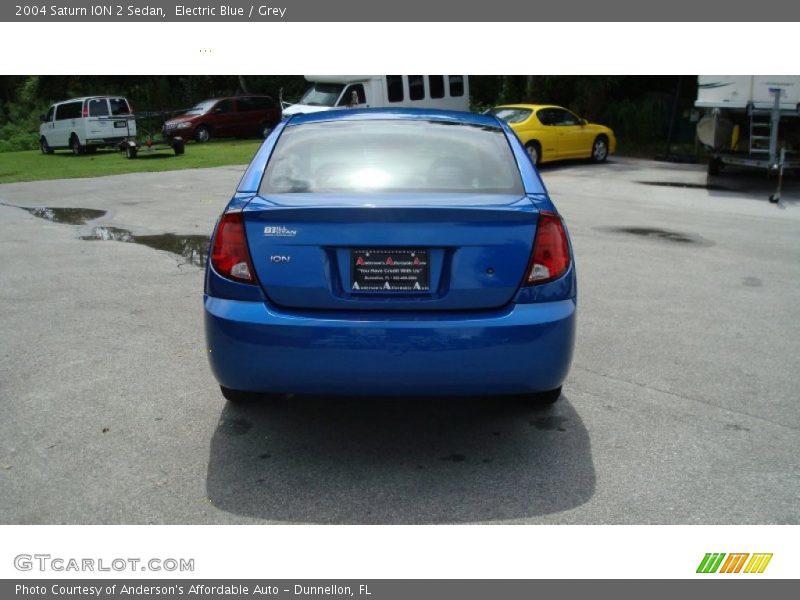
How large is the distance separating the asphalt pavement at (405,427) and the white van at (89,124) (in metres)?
19.6

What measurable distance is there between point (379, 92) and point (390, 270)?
21040 mm

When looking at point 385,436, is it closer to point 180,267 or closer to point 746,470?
point 746,470

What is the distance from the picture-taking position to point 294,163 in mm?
4414

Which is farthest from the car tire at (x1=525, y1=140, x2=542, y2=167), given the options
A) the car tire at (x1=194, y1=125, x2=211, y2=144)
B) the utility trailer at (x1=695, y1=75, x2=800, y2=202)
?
the car tire at (x1=194, y1=125, x2=211, y2=144)

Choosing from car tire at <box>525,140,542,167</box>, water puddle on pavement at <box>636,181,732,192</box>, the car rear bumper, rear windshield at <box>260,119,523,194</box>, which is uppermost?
rear windshield at <box>260,119,523,194</box>

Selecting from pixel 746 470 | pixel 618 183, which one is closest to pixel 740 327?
pixel 746 470

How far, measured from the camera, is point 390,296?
3.75 meters

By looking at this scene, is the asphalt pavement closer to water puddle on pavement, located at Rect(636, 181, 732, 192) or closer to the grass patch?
water puddle on pavement, located at Rect(636, 181, 732, 192)

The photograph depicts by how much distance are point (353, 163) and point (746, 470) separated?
2443 millimetres

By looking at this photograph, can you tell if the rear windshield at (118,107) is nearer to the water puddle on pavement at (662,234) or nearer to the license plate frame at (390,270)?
the water puddle on pavement at (662,234)

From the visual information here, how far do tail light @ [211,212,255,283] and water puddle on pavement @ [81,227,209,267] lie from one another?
188 inches

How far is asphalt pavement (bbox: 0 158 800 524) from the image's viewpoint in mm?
3598

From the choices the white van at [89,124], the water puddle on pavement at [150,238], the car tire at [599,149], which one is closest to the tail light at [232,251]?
the water puddle on pavement at [150,238]

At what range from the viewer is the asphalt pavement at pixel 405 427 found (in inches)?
142
